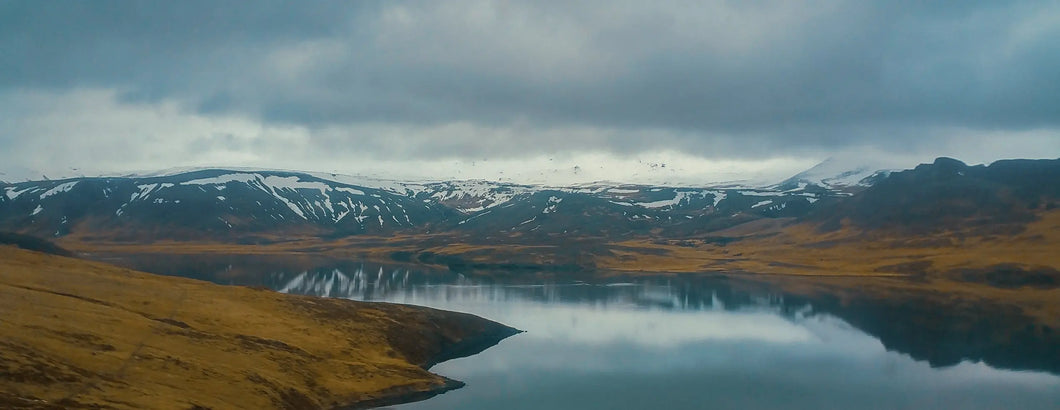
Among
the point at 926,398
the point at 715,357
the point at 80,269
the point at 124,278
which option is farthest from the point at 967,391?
the point at 80,269

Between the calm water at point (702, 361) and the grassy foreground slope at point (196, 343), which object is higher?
the grassy foreground slope at point (196, 343)

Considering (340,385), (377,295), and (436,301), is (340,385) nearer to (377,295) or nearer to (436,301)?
(436,301)

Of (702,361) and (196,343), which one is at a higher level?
(196,343)

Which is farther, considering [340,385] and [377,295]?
[377,295]

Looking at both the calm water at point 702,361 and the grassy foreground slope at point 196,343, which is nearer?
the grassy foreground slope at point 196,343
